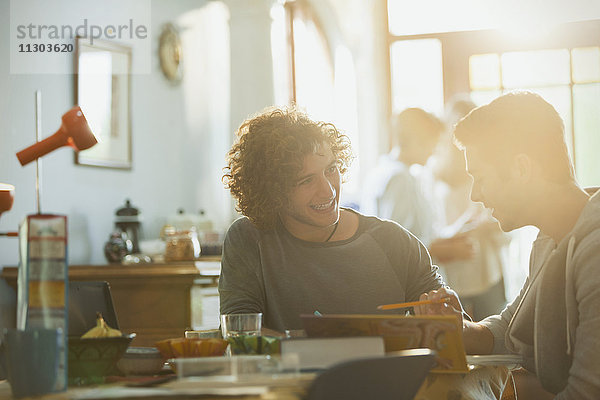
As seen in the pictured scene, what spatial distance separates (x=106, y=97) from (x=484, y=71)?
3.27 meters

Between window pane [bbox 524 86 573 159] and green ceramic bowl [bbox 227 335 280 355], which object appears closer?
green ceramic bowl [bbox 227 335 280 355]

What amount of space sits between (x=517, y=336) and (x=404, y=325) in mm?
631

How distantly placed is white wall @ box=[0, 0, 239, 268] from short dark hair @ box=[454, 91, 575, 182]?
6.38ft

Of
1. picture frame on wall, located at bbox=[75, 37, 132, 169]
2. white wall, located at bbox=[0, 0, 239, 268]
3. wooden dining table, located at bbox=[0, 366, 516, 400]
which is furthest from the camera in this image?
picture frame on wall, located at bbox=[75, 37, 132, 169]

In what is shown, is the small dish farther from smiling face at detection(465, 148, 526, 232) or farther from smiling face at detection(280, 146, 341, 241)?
smiling face at detection(465, 148, 526, 232)

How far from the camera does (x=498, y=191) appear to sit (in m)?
1.82

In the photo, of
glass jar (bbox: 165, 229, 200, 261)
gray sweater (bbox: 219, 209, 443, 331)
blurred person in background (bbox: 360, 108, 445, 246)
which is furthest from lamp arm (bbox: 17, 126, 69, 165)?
blurred person in background (bbox: 360, 108, 445, 246)

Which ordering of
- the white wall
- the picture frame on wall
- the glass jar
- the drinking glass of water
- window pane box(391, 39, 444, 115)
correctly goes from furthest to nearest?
1. window pane box(391, 39, 444, 115)
2. the picture frame on wall
3. the glass jar
4. the white wall
5. the drinking glass of water

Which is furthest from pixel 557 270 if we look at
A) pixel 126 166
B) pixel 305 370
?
pixel 126 166

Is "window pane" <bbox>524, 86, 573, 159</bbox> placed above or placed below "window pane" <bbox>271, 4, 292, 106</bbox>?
below

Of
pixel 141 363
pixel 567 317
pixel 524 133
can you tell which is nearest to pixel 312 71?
pixel 524 133

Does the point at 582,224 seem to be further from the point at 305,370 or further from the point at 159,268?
the point at 159,268

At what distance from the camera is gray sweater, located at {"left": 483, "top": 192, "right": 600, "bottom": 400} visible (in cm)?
151

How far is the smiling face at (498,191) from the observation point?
1801 mm
